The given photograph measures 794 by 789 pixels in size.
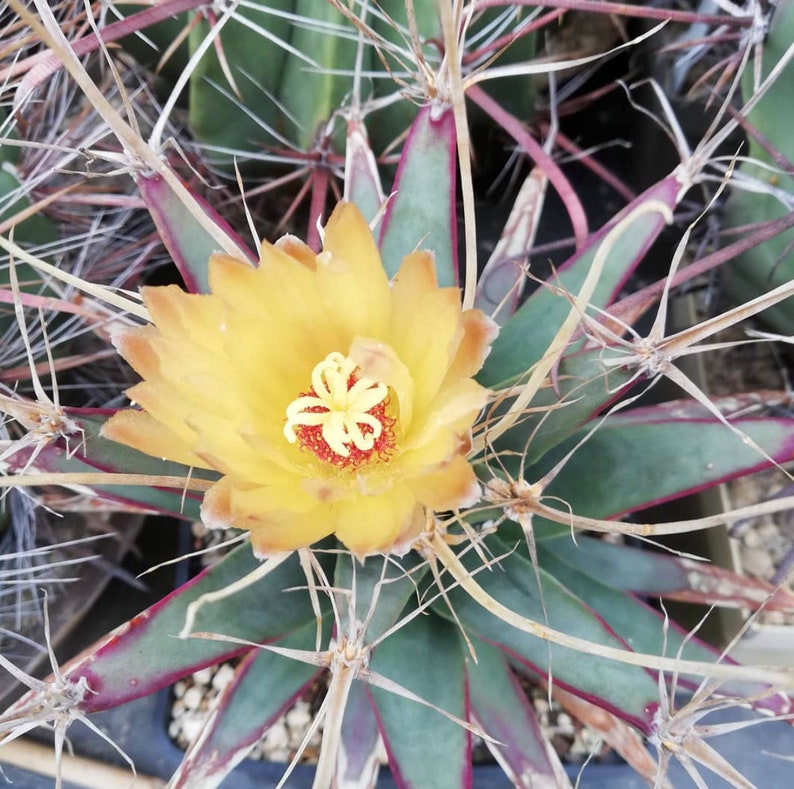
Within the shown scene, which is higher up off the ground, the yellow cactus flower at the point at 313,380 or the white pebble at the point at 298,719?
the yellow cactus flower at the point at 313,380

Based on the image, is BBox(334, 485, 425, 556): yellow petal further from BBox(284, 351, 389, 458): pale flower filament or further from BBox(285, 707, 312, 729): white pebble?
BBox(285, 707, 312, 729): white pebble

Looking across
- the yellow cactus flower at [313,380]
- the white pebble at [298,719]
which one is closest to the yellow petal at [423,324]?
the yellow cactus flower at [313,380]

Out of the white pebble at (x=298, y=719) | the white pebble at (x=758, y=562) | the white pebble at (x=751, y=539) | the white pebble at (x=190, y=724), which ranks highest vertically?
the white pebble at (x=190, y=724)

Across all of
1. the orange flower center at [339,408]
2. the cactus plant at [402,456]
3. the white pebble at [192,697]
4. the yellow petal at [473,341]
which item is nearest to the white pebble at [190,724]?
the white pebble at [192,697]

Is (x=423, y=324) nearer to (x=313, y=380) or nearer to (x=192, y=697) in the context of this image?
(x=313, y=380)

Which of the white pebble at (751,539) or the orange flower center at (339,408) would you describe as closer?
the orange flower center at (339,408)

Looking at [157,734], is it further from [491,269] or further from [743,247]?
[743,247]

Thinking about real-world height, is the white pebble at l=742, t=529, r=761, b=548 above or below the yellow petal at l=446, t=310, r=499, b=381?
below

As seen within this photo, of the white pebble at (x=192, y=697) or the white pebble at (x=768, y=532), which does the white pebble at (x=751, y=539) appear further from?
the white pebble at (x=192, y=697)

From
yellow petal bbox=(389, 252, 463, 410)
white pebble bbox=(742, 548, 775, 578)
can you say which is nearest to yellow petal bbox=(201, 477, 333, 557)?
yellow petal bbox=(389, 252, 463, 410)
